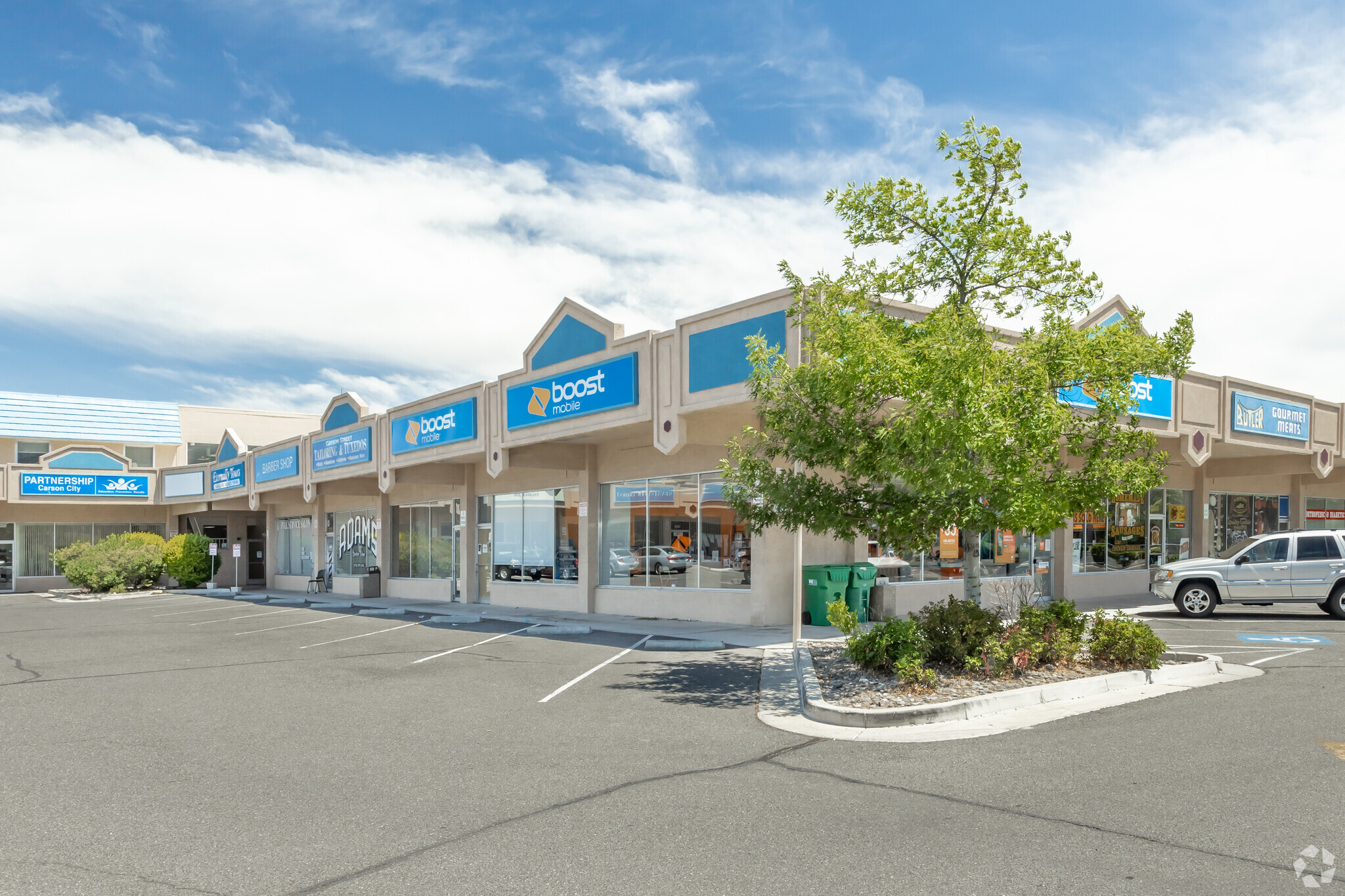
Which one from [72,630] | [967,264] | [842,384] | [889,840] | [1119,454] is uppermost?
[967,264]

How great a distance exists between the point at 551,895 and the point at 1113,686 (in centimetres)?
807

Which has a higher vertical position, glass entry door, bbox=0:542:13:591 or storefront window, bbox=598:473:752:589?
storefront window, bbox=598:473:752:589

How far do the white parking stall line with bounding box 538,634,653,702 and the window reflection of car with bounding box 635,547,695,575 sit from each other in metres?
2.70

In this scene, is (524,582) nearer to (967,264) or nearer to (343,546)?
(343,546)

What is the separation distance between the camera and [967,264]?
41.1 feet

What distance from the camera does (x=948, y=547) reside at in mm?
19781

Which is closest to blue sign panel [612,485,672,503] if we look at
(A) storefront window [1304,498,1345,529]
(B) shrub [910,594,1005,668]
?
Result: (B) shrub [910,594,1005,668]

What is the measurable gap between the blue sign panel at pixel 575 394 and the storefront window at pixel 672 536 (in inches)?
90.2

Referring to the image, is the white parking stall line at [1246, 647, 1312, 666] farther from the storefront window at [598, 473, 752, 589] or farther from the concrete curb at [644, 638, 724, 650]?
the storefront window at [598, 473, 752, 589]

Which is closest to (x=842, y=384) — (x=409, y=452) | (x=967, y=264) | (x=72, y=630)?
(x=967, y=264)

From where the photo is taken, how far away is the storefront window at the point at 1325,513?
32.2m

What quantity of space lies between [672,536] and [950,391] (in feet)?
33.2

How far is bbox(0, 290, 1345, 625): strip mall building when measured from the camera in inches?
699

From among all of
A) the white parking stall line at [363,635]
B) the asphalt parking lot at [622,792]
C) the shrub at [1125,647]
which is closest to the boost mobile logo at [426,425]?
the white parking stall line at [363,635]
